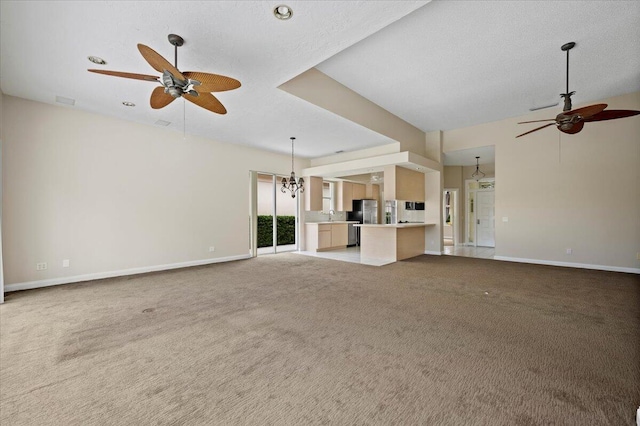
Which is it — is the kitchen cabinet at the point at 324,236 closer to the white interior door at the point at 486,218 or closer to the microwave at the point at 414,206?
the microwave at the point at 414,206

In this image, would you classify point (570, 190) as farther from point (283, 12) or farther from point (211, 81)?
point (211, 81)

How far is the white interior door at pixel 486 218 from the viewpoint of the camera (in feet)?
32.1

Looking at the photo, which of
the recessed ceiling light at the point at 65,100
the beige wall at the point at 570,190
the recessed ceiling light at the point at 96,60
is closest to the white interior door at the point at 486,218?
the beige wall at the point at 570,190

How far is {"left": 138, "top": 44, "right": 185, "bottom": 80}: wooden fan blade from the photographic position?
2234 millimetres

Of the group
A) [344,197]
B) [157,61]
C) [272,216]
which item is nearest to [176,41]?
[157,61]

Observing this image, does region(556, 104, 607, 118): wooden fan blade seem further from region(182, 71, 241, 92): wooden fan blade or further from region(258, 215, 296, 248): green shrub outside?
region(258, 215, 296, 248): green shrub outside

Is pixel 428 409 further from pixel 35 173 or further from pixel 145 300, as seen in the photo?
pixel 35 173

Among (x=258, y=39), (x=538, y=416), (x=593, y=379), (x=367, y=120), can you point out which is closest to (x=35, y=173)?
(x=258, y=39)

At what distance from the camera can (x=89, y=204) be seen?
16.0 feet

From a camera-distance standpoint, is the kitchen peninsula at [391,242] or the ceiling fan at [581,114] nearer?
the ceiling fan at [581,114]

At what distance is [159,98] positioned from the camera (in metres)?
3.16

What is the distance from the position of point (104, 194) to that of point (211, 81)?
391 cm

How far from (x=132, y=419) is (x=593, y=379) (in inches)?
119

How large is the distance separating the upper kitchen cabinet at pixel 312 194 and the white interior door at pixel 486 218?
613 cm
